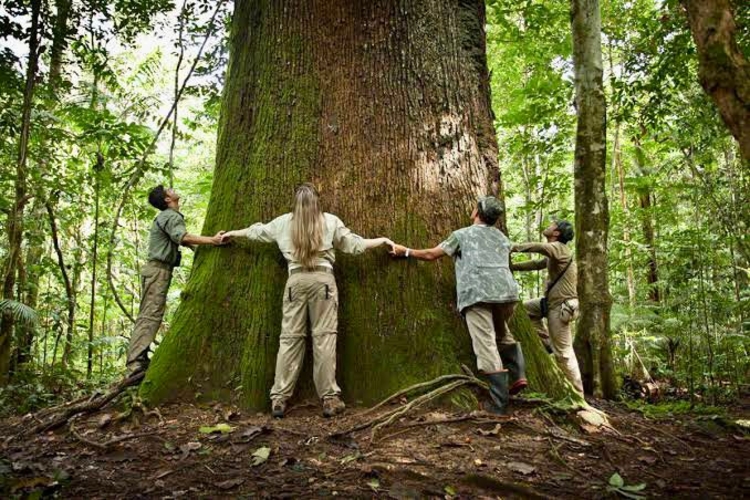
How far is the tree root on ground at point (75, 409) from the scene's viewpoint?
4.43 metres

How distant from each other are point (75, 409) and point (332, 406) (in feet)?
7.49

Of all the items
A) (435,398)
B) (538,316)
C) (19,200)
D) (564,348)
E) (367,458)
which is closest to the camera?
(367,458)

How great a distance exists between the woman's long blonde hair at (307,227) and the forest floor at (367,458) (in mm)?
1350

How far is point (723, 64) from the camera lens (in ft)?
8.37

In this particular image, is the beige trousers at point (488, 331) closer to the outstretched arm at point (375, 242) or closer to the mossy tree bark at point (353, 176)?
the mossy tree bark at point (353, 176)

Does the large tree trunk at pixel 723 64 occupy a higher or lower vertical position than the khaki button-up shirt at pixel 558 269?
higher

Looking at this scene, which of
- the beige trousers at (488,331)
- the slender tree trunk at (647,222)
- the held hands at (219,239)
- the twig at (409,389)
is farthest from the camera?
the slender tree trunk at (647,222)

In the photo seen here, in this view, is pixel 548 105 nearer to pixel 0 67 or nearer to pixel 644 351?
pixel 644 351

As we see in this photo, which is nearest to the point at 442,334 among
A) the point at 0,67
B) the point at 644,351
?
the point at 0,67

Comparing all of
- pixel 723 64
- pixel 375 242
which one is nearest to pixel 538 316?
pixel 375 242

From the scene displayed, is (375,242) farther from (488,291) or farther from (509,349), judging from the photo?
(509,349)

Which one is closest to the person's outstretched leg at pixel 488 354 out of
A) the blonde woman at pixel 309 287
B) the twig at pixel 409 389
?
the twig at pixel 409 389

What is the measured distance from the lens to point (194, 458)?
11.6 feet

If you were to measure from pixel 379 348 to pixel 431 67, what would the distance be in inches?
113
